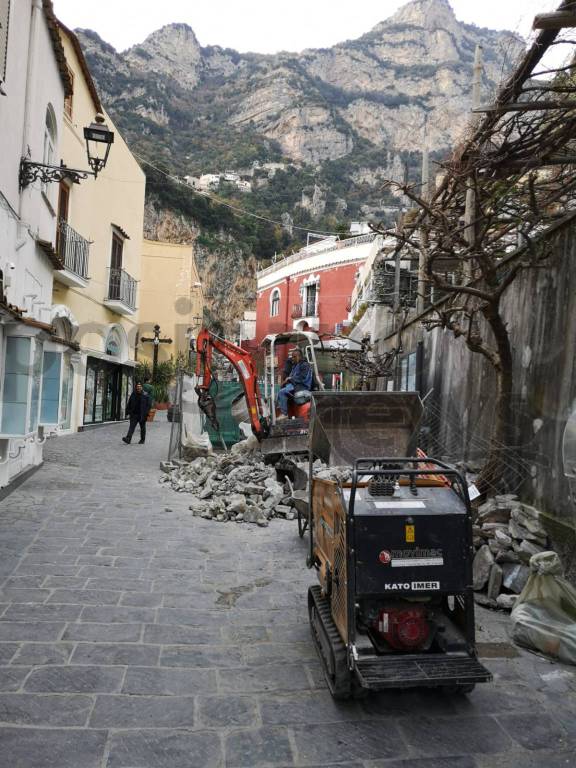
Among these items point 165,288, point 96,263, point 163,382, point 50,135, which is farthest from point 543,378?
point 165,288

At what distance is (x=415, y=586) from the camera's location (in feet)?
9.86

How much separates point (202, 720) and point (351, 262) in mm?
32972

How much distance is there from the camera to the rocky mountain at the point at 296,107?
7119 centimetres

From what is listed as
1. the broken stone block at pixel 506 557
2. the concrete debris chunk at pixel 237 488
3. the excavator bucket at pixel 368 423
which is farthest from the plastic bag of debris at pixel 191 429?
the broken stone block at pixel 506 557

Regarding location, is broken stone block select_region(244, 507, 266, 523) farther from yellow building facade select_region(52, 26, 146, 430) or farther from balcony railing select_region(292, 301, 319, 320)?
balcony railing select_region(292, 301, 319, 320)

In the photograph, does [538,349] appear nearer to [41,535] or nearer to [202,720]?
[202,720]

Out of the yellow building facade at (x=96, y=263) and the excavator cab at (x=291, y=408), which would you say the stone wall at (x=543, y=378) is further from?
the yellow building facade at (x=96, y=263)

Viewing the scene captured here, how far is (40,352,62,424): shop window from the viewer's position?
914 cm

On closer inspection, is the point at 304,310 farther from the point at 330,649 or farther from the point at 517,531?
the point at 330,649

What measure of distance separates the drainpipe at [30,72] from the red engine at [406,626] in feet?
25.9

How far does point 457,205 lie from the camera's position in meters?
8.09

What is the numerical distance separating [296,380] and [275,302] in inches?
1307

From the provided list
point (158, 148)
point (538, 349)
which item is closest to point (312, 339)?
point (538, 349)

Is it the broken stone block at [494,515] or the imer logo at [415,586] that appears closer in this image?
the imer logo at [415,586]
